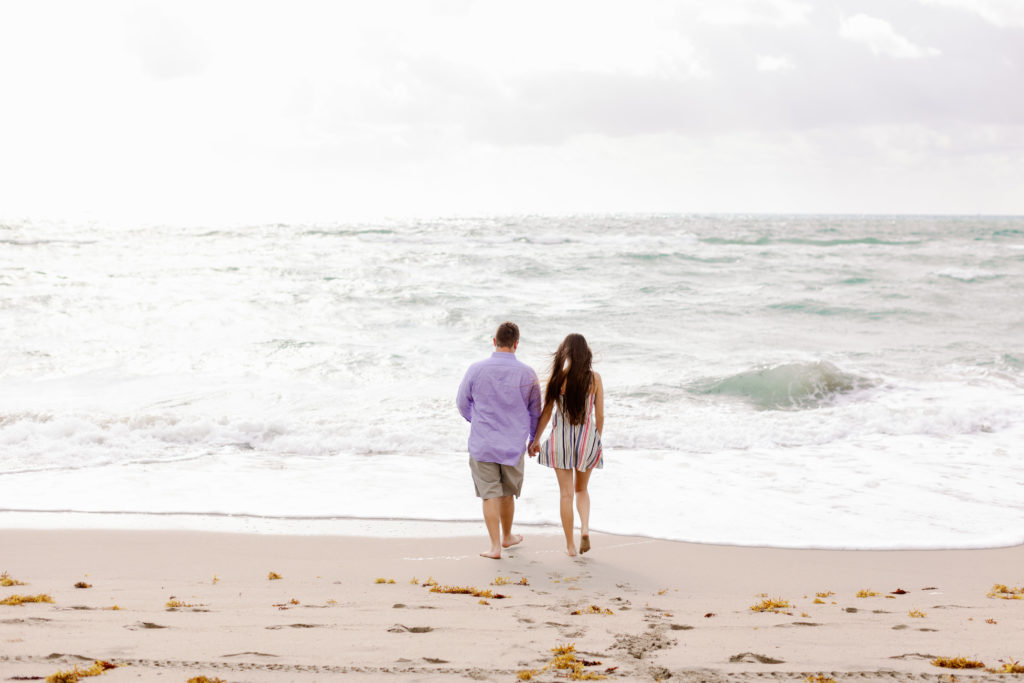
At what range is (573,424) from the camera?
18.0 feet

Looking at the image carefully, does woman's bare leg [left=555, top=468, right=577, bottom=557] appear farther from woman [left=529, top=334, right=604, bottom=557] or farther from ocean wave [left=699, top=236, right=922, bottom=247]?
ocean wave [left=699, top=236, right=922, bottom=247]

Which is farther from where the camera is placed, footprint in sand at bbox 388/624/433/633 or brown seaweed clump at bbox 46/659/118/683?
footprint in sand at bbox 388/624/433/633

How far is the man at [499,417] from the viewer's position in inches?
211

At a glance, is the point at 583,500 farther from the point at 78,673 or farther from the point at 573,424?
the point at 78,673

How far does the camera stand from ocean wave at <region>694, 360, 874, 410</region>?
1197 centimetres

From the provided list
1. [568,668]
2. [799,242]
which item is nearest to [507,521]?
[568,668]

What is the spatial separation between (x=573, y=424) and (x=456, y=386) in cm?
721

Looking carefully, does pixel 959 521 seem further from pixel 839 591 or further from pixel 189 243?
pixel 189 243

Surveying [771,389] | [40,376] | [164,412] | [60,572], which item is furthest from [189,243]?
[60,572]

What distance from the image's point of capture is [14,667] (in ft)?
10.3

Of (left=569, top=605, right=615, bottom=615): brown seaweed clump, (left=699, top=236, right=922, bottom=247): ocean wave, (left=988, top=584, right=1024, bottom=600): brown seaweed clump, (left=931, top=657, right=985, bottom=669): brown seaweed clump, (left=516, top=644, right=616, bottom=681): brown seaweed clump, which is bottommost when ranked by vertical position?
(left=988, top=584, right=1024, bottom=600): brown seaweed clump

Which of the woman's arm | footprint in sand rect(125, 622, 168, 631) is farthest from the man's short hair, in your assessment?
footprint in sand rect(125, 622, 168, 631)

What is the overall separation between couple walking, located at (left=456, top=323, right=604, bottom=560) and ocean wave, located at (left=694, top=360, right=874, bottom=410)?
6950mm

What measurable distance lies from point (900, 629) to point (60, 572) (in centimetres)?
504
